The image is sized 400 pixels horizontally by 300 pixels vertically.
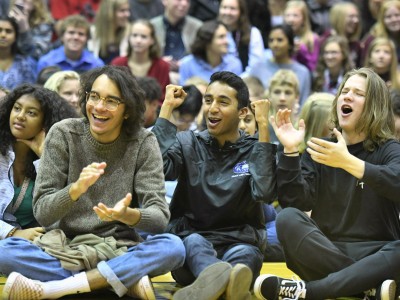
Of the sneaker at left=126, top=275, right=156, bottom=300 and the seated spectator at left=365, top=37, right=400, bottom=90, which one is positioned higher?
the seated spectator at left=365, top=37, right=400, bottom=90

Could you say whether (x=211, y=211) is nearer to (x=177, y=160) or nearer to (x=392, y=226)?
(x=177, y=160)

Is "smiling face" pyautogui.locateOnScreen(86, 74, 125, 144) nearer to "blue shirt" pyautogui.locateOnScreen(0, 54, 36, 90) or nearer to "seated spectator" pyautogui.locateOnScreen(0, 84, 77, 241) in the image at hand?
"seated spectator" pyautogui.locateOnScreen(0, 84, 77, 241)

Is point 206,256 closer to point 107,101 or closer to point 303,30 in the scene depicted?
point 107,101

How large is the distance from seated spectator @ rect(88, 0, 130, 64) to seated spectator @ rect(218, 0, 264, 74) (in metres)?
0.97

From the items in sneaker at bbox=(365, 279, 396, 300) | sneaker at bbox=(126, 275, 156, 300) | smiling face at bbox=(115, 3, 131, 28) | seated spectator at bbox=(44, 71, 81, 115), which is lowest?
sneaker at bbox=(126, 275, 156, 300)

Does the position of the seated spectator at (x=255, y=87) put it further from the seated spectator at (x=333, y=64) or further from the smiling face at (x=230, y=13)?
the smiling face at (x=230, y=13)

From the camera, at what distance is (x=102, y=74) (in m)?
4.15

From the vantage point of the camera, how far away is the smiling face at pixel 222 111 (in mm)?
4375

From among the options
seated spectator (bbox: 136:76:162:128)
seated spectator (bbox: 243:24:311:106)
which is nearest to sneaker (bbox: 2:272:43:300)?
seated spectator (bbox: 136:76:162:128)

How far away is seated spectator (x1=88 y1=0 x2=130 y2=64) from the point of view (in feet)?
26.1

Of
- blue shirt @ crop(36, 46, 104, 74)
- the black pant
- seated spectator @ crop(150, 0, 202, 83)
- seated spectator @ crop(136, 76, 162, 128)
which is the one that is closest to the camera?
the black pant

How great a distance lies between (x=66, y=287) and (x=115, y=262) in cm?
25

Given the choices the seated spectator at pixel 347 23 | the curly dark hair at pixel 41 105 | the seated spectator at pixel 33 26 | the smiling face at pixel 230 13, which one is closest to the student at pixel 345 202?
the curly dark hair at pixel 41 105

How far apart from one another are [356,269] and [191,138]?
1.14 metres
